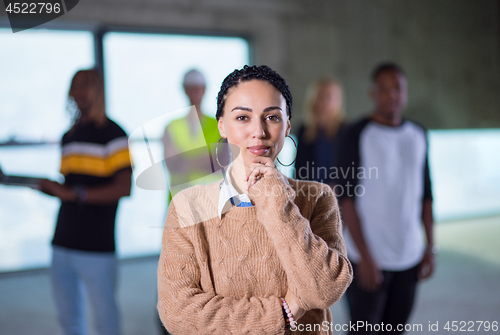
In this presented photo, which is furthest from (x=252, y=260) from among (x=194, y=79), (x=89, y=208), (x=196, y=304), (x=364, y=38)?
(x=364, y=38)

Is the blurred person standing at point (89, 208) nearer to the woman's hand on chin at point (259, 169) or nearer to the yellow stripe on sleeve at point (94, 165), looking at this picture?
the yellow stripe on sleeve at point (94, 165)

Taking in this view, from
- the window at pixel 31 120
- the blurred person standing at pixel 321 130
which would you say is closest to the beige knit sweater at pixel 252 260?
the blurred person standing at pixel 321 130

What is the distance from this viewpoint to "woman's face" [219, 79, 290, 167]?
75cm

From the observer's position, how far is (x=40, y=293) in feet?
11.7

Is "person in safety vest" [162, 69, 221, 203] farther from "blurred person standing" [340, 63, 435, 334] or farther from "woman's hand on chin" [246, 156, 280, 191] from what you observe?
"blurred person standing" [340, 63, 435, 334]

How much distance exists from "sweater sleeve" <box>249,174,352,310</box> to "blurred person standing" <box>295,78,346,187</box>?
2057mm

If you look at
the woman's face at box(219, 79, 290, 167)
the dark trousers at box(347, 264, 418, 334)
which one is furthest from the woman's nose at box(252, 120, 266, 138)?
the dark trousers at box(347, 264, 418, 334)

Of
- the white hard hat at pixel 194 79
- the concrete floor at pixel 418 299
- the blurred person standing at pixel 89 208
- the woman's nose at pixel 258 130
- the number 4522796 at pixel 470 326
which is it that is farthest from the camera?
the concrete floor at pixel 418 299

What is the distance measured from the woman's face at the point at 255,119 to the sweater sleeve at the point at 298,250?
61 mm

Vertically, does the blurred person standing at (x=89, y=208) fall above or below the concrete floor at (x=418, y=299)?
above

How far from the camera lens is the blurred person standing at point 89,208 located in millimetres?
1728

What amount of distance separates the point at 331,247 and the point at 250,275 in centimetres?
18

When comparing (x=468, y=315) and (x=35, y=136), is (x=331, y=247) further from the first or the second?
(x=35, y=136)

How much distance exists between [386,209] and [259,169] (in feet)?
3.89
